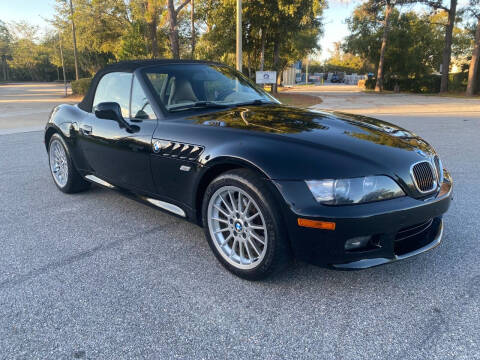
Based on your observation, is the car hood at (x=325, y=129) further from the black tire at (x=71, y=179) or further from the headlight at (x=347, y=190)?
the black tire at (x=71, y=179)

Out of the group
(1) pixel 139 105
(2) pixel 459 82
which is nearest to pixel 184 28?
(2) pixel 459 82

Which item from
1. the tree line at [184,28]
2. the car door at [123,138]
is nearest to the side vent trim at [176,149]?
the car door at [123,138]

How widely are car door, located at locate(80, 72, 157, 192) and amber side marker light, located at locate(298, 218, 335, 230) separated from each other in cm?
150

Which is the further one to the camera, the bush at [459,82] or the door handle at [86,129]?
the bush at [459,82]

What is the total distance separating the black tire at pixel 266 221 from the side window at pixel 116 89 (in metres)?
1.48

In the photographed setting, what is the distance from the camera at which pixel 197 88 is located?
3512 millimetres

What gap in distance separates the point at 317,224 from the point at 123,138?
200 cm

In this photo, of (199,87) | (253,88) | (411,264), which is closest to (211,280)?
(411,264)

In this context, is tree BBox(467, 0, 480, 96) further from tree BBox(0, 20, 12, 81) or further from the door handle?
tree BBox(0, 20, 12, 81)

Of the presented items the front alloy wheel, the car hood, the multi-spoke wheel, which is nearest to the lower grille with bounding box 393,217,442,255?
the car hood

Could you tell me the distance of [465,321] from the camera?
7.17 feet

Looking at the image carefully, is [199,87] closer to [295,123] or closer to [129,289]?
[295,123]

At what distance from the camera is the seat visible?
132 inches

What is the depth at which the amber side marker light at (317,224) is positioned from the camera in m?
2.18
